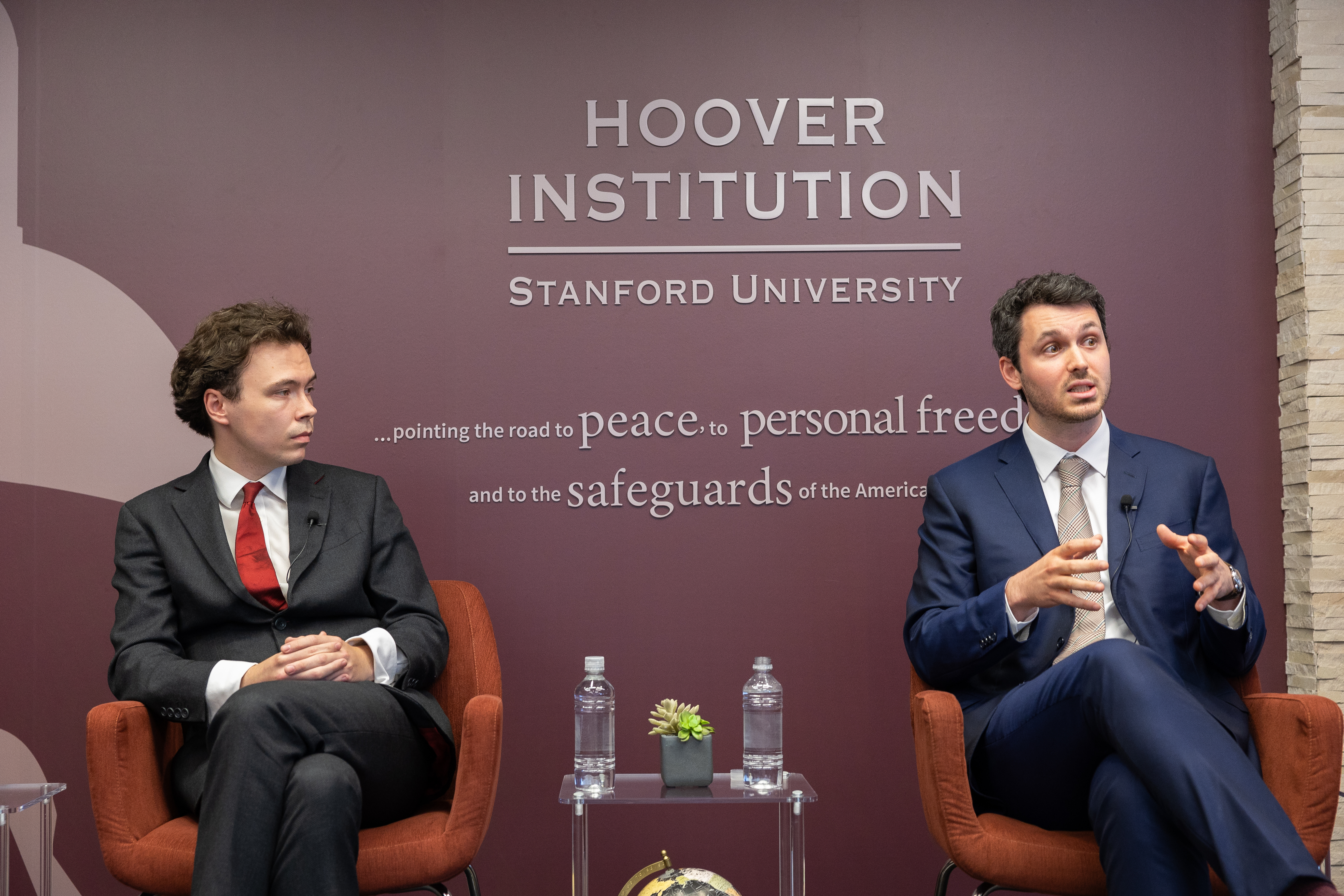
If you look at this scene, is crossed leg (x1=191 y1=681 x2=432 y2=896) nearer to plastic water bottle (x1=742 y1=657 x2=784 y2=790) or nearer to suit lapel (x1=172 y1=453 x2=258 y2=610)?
suit lapel (x1=172 y1=453 x2=258 y2=610)

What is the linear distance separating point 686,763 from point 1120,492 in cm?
120

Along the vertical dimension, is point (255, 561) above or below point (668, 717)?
above

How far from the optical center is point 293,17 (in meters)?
3.51

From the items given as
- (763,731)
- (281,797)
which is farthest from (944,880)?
(281,797)

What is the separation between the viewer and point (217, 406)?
287cm

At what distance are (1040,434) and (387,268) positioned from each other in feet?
6.31

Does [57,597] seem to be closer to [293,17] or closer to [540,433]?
[540,433]

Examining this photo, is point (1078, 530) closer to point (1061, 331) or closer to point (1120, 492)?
point (1120, 492)

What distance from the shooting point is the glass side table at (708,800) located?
256 centimetres

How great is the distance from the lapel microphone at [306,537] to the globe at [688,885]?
1.09 metres

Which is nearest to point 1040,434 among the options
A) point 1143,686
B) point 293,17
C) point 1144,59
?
point 1143,686

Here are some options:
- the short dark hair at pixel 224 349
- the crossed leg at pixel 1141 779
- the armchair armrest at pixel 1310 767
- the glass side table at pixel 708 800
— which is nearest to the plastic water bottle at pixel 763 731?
the glass side table at pixel 708 800

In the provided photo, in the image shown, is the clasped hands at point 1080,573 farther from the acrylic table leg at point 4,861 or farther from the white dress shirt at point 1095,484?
the acrylic table leg at point 4,861

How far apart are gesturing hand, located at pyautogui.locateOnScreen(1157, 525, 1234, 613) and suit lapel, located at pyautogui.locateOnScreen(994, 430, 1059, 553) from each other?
1.04ft
